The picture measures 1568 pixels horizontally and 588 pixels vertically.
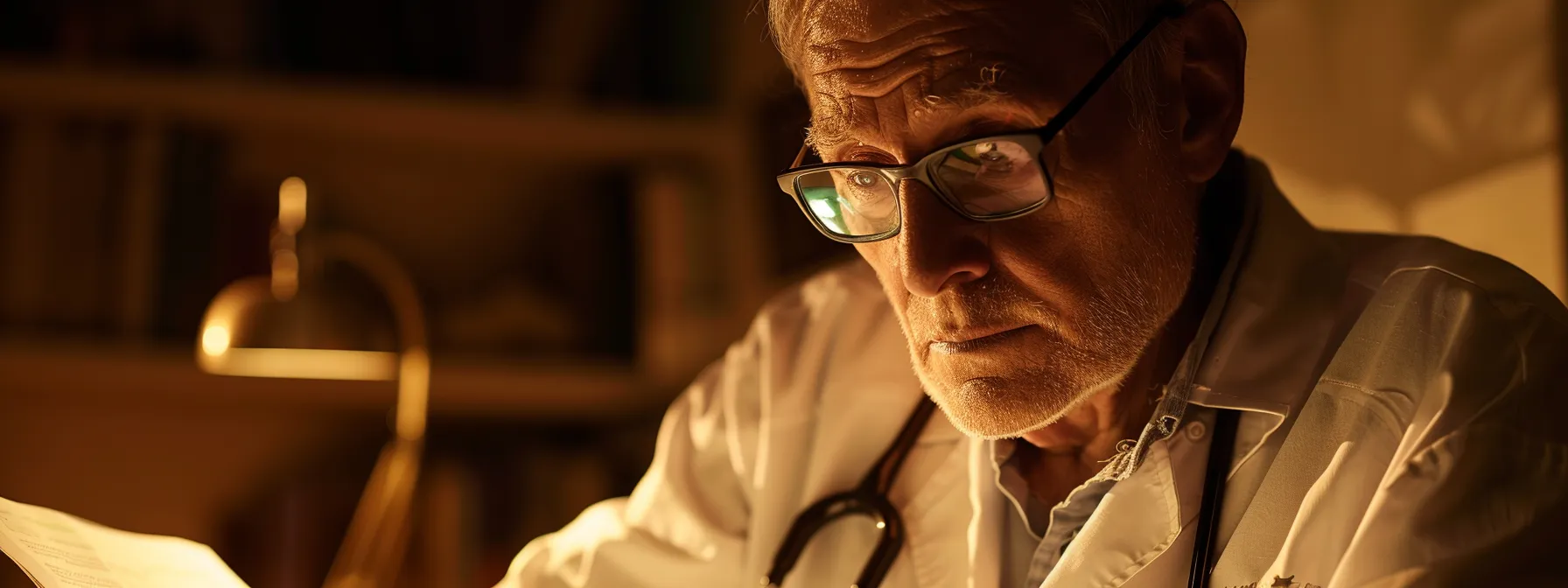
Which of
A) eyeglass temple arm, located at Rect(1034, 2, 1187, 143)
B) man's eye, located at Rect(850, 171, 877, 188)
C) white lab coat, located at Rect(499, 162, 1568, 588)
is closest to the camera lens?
white lab coat, located at Rect(499, 162, 1568, 588)

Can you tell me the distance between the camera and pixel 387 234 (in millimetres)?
2408

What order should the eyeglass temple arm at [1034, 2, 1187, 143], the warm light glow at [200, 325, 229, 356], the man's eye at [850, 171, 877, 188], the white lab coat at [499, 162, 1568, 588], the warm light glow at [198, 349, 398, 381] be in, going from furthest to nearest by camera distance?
the warm light glow at [198, 349, 398, 381] < the warm light glow at [200, 325, 229, 356] < the man's eye at [850, 171, 877, 188] < the eyeglass temple arm at [1034, 2, 1187, 143] < the white lab coat at [499, 162, 1568, 588]

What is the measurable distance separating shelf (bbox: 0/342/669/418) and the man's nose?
4.41 ft

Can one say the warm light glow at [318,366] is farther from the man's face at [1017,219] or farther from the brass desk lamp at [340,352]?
the man's face at [1017,219]

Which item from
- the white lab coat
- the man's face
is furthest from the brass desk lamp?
the man's face

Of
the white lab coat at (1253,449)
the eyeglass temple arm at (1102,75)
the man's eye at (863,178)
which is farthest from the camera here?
the man's eye at (863,178)

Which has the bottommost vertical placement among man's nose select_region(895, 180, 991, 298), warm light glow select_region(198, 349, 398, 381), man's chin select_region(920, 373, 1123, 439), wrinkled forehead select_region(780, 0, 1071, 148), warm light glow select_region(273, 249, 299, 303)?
man's chin select_region(920, 373, 1123, 439)

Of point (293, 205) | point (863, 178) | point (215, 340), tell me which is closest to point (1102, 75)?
point (863, 178)

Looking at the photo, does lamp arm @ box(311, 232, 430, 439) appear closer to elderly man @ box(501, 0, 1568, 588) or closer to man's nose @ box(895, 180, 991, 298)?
elderly man @ box(501, 0, 1568, 588)

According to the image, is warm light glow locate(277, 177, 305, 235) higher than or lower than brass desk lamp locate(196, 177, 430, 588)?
higher

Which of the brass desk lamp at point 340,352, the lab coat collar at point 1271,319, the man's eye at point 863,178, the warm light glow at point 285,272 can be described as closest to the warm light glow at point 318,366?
the brass desk lamp at point 340,352

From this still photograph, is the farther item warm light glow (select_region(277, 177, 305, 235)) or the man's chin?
warm light glow (select_region(277, 177, 305, 235))

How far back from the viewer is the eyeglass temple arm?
2.83ft

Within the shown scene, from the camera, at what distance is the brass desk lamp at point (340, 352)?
66.0 inches
